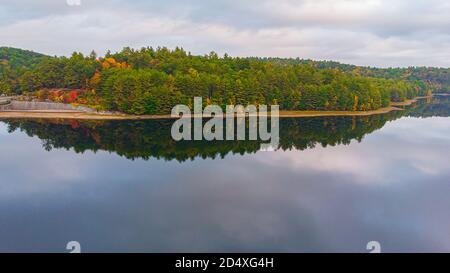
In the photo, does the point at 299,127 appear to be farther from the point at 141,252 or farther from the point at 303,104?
the point at 141,252

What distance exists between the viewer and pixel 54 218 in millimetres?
29500

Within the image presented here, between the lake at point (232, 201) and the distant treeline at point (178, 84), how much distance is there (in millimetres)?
30138

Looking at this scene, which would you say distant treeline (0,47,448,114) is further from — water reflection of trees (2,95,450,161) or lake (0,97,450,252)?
lake (0,97,450,252)

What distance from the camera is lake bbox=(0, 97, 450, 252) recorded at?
26141 mm

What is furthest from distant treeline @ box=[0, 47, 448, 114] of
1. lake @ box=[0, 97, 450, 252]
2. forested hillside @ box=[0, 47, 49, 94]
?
lake @ box=[0, 97, 450, 252]

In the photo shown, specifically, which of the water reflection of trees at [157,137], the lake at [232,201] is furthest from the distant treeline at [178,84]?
the lake at [232,201]

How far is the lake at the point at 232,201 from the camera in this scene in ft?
85.8

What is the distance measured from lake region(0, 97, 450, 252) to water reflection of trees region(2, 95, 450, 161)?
48 cm

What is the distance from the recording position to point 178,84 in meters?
92.2

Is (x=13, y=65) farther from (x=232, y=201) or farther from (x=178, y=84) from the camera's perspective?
(x=232, y=201)
